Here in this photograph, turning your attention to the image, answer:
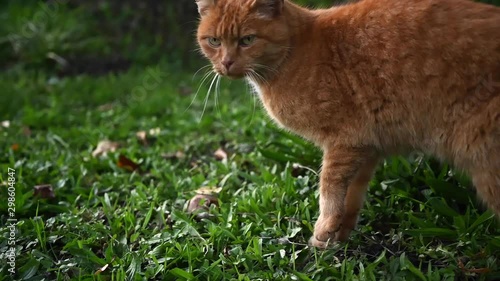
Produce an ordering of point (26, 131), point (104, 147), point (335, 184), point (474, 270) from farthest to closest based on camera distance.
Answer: point (26, 131)
point (104, 147)
point (335, 184)
point (474, 270)

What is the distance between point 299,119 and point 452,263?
3.31 feet

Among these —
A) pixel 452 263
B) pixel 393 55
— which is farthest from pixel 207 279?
pixel 393 55

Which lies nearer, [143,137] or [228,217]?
[228,217]

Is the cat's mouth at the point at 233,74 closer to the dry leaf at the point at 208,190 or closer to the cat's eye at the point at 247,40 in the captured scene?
the cat's eye at the point at 247,40

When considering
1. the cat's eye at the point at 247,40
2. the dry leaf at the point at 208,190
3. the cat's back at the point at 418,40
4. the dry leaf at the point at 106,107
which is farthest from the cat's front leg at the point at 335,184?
the dry leaf at the point at 106,107

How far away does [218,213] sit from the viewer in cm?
364

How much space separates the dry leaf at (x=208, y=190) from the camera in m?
3.97

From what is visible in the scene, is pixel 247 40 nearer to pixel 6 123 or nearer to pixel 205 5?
pixel 205 5

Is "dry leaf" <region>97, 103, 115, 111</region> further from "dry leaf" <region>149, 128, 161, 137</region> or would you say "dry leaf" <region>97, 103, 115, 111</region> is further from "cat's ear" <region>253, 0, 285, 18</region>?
"cat's ear" <region>253, 0, 285, 18</region>

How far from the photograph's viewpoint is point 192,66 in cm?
850

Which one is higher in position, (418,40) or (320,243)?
(418,40)

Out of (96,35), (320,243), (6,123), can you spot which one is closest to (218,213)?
(320,243)

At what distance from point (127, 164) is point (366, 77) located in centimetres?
214

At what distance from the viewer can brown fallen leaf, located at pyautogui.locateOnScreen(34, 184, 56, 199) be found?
4012mm
